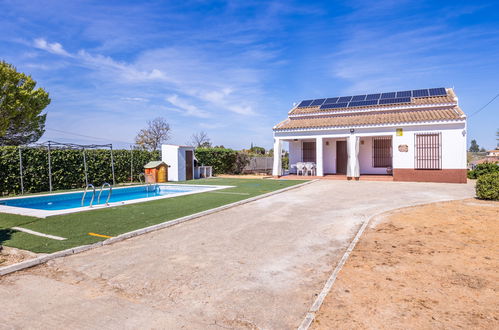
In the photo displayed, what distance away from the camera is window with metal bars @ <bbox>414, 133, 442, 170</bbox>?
16625mm

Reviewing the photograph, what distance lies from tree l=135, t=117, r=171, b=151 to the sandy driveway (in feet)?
124

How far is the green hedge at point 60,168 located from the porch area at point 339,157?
34.3ft

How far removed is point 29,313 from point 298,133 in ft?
61.9

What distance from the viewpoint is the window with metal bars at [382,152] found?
819 inches

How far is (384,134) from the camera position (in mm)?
17984

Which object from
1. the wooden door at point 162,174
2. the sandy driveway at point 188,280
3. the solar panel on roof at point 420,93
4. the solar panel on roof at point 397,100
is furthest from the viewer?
the solar panel on roof at point 420,93

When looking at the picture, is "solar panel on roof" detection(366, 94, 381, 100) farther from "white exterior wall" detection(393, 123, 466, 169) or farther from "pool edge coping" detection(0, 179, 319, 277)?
"pool edge coping" detection(0, 179, 319, 277)

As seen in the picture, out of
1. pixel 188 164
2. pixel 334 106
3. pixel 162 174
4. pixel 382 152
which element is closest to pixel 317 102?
pixel 334 106

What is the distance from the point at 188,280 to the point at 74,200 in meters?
11.4

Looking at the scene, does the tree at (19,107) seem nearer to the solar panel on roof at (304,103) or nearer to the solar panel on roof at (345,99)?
the solar panel on roof at (304,103)

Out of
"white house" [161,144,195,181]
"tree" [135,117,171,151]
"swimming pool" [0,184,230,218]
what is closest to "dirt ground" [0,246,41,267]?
"swimming pool" [0,184,230,218]

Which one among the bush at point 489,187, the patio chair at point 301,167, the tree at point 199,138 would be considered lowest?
the bush at point 489,187

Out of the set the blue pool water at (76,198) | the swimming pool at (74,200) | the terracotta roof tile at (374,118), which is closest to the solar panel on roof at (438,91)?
the terracotta roof tile at (374,118)

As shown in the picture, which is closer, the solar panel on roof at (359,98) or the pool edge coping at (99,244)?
the pool edge coping at (99,244)
